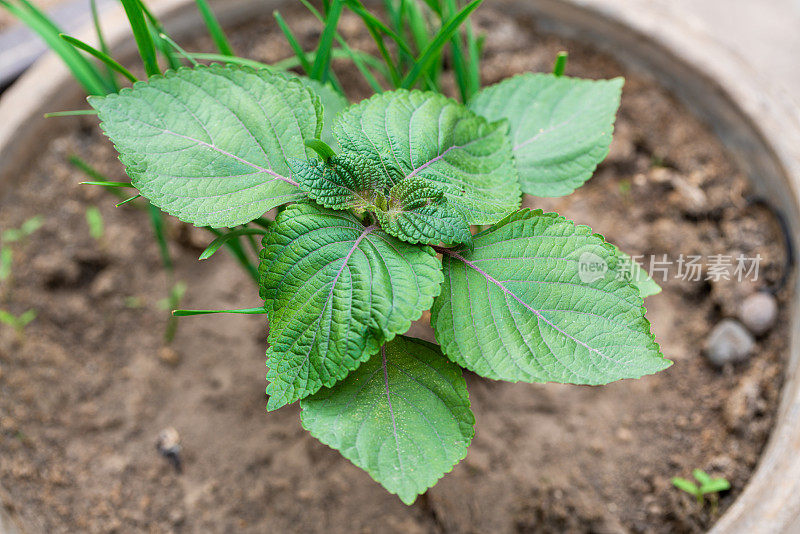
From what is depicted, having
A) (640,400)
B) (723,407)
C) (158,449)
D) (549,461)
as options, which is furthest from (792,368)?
(158,449)

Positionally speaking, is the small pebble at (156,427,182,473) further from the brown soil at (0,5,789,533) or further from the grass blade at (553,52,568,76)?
the grass blade at (553,52,568,76)

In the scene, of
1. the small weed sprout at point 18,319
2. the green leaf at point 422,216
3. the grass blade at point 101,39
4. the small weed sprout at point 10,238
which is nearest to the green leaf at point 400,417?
the green leaf at point 422,216

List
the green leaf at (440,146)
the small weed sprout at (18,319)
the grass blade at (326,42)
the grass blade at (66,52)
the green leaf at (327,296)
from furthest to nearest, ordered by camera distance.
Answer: the small weed sprout at (18,319) → the grass blade at (66,52) → the grass blade at (326,42) → the green leaf at (440,146) → the green leaf at (327,296)

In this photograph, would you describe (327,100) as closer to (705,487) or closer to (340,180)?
(340,180)

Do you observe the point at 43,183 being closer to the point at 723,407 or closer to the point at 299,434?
the point at 299,434

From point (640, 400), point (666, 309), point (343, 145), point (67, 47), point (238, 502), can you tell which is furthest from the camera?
point (666, 309)

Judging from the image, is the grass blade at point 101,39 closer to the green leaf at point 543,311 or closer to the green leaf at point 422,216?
the green leaf at point 422,216

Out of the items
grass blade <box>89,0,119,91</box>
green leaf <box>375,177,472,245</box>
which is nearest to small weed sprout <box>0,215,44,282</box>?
grass blade <box>89,0,119,91</box>
